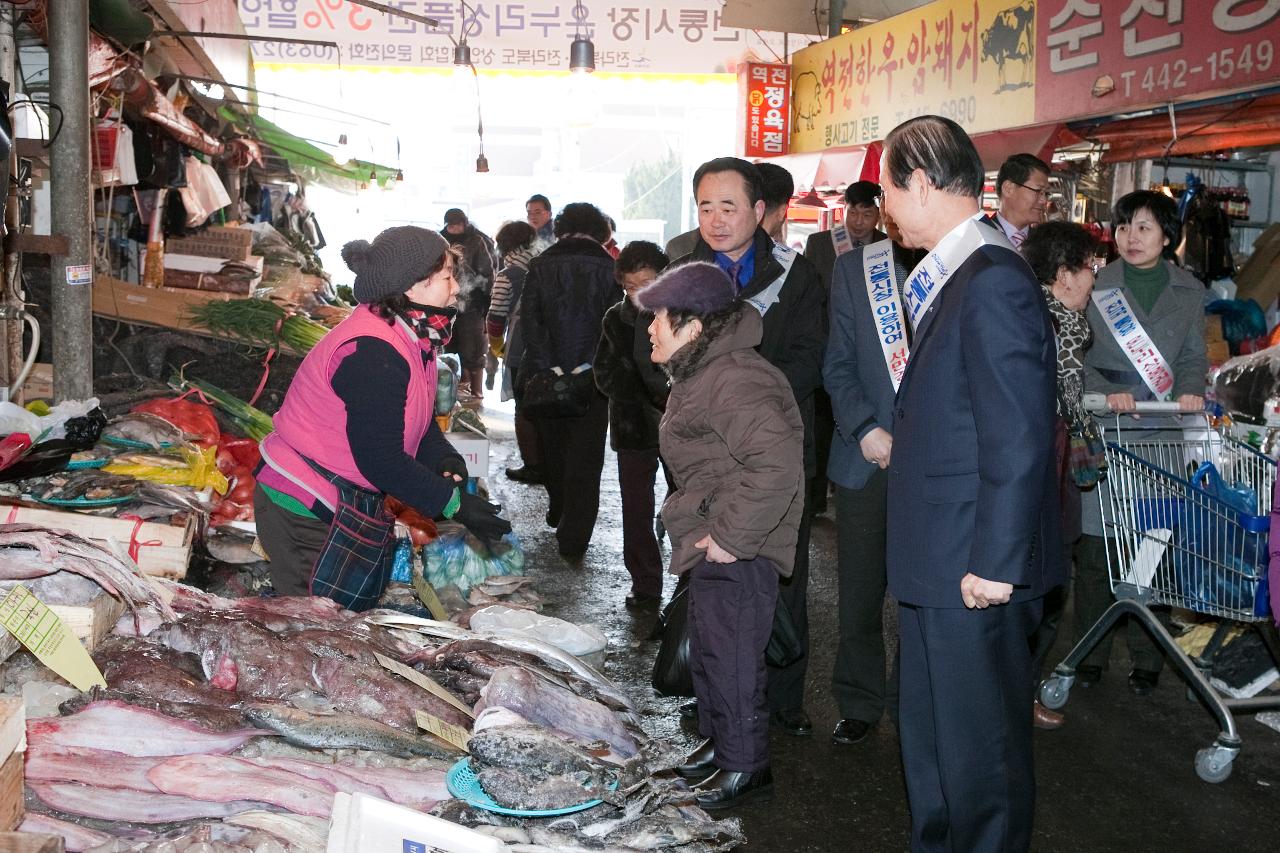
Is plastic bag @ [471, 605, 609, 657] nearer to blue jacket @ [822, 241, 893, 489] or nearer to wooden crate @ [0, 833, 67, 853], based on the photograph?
blue jacket @ [822, 241, 893, 489]

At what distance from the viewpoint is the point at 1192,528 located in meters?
4.66

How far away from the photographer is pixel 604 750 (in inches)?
120

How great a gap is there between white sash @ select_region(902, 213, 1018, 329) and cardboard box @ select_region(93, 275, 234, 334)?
18.6 feet

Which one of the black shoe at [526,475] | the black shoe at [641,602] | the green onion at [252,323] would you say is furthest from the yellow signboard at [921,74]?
the green onion at [252,323]

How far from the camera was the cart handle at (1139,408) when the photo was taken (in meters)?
4.96

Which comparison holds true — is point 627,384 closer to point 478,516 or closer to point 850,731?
point 850,731

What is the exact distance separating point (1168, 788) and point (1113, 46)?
6.79 m

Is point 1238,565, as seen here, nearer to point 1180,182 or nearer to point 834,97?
point 1180,182

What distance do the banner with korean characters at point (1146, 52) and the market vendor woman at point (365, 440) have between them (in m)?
6.43

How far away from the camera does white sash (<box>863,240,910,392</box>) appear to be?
4594 mm

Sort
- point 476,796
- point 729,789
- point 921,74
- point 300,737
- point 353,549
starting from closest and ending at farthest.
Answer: point 476,796 → point 300,737 → point 353,549 → point 729,789 → point 921,74

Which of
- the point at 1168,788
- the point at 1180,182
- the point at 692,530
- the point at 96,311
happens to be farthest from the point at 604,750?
the point at 1180,182

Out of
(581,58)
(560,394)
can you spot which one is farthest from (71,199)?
(581,58)

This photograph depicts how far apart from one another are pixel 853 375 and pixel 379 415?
197 cm
